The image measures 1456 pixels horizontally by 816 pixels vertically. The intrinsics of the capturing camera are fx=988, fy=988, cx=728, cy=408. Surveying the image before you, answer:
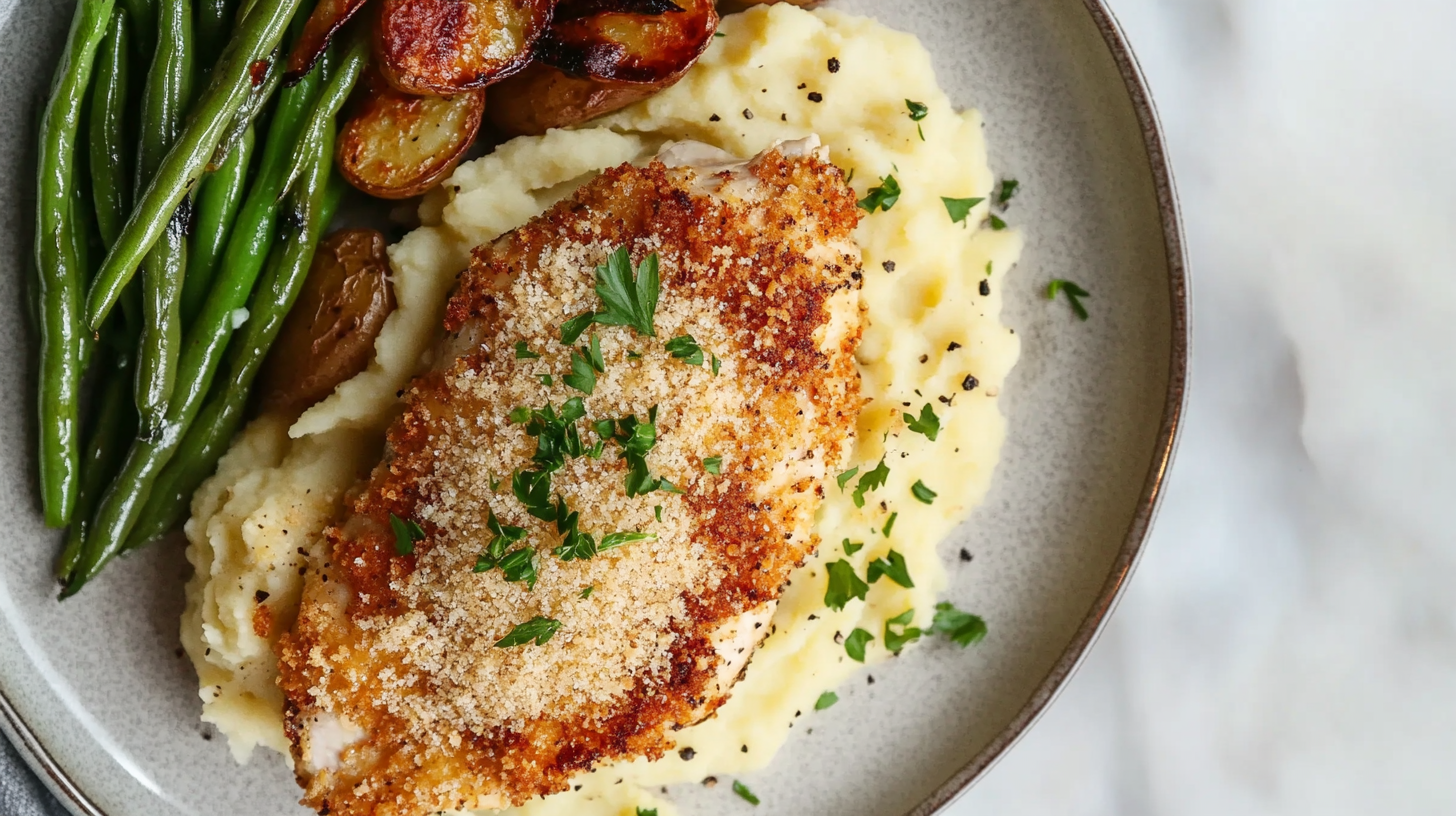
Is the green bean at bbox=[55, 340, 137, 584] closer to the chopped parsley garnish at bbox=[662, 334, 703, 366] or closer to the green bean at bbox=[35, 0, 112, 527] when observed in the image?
the green bean at bbox=[35, 0, 112, 527]

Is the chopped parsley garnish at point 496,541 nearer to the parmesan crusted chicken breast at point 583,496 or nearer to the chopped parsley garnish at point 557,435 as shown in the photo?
the parmesan crusted chicken breast at point 583,496

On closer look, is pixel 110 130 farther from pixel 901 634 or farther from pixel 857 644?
pixel 901 634

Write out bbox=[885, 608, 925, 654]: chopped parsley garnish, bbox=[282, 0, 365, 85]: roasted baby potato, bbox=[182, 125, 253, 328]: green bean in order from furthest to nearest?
1. bbox=[885, 608, 925, 654]: chopped parsley garnish
2. bbox=[182, 125, 253, 328]: green bean
3. bbox=[282, 0, 365, 85]: roasted baby potato

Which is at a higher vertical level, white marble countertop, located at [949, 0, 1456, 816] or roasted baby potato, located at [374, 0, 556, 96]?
roasted baby potato, located at [374, 0, 556, 96]

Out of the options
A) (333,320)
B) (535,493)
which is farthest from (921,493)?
(333,320)

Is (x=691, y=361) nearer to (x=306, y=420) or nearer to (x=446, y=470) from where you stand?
(x=446, y=470)

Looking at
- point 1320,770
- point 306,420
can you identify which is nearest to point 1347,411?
point 1320,770

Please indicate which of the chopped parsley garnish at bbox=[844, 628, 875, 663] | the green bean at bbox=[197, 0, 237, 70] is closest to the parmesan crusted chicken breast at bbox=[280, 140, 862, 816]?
the chopped parsley garnish at bbox=[844, 628, 875, 663]
